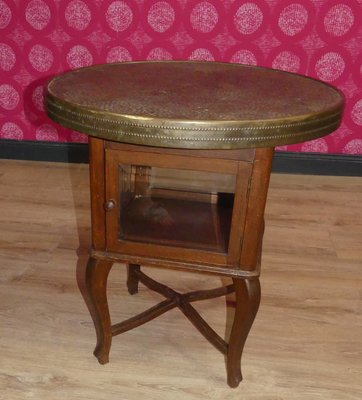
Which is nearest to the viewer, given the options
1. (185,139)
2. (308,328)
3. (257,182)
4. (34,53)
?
(185,139)

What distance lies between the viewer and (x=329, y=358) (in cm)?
168

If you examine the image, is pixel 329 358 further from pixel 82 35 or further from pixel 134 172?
pixel 82 35

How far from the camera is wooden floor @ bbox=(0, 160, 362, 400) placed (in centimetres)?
156

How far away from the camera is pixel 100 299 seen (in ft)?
4.89

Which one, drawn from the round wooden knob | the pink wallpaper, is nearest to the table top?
the round wooden knob

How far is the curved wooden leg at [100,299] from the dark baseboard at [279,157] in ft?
5.97

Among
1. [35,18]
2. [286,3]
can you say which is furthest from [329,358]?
[35,18]

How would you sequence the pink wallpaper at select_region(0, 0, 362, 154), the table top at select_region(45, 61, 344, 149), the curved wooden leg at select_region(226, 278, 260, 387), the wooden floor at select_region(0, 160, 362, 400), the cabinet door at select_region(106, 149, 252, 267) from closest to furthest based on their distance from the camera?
the table top at select_region(45, 61, 344, 149) → the cabinet door at select_region(106, 149, 252, 267) → the curved wooden leg at select_region(226, 278, 260, 387) → the wooden floor at select_region(0, 160, 362, 400) → the pink wallpaper at select_region(0, 0, 362, 154)

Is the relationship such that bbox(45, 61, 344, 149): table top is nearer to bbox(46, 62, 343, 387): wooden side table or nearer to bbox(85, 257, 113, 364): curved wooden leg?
bbox(46, 62, 343, 387): wooden side table

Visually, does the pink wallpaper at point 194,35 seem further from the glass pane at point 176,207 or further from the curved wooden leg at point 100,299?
the curved wooden leg at point 100,299

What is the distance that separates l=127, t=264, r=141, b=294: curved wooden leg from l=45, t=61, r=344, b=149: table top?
77 centimetres

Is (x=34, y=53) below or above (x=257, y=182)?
below

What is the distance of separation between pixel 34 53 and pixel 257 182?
2.28 m

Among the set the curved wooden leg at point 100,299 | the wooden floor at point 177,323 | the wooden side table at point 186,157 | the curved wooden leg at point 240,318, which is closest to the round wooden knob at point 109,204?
the wooden side table at point 186,157
